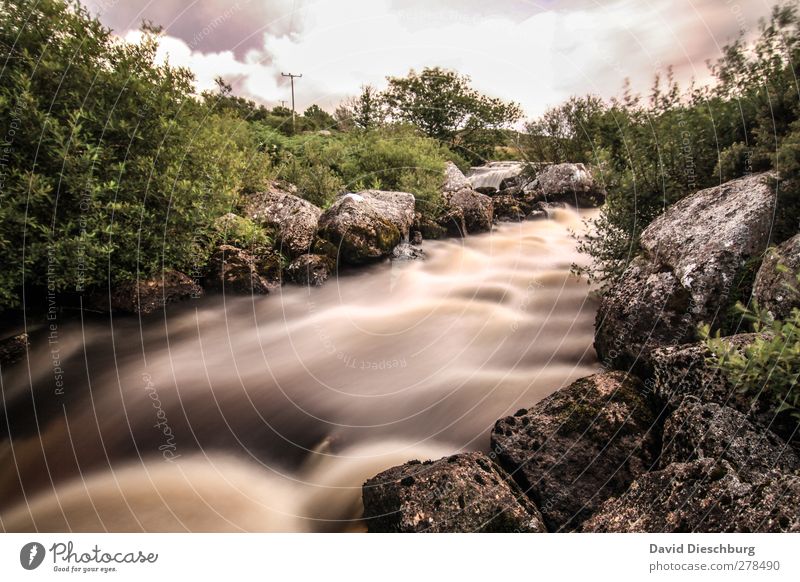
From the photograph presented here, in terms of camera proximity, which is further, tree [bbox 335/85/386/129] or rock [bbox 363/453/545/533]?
tree [bbox 335/85/386/129]

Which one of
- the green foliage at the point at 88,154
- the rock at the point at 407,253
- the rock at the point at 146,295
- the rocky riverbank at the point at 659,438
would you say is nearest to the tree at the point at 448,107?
the rock at the point at 407,253

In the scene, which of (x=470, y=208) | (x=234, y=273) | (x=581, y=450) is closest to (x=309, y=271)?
(x=234, y=273)

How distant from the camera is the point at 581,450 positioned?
2621 millimetres

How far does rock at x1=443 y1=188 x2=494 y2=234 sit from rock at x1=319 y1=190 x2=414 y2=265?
223cm

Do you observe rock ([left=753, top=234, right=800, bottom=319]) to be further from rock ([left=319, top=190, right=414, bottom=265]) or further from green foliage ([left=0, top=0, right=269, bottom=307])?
rock ([left=319, top=190, right=414, bottom=265])

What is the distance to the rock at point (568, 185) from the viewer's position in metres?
10.1

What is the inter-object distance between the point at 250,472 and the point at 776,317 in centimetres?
404

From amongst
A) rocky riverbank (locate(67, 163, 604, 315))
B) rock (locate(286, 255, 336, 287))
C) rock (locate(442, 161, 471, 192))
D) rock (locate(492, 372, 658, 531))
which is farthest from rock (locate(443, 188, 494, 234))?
rock (locate(492, 372, 658, 531))

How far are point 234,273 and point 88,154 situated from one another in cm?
251

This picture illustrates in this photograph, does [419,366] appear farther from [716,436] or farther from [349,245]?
[349,245]

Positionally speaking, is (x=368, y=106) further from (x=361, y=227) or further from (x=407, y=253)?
(x=407, y=253)

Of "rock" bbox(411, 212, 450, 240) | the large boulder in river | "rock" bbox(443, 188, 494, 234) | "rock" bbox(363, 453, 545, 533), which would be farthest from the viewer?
"rock" bbox(443, 188, 494, 234)

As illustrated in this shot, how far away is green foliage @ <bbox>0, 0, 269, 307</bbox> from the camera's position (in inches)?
140

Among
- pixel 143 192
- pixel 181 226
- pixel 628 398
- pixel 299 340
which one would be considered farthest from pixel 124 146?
pixel 628 398
